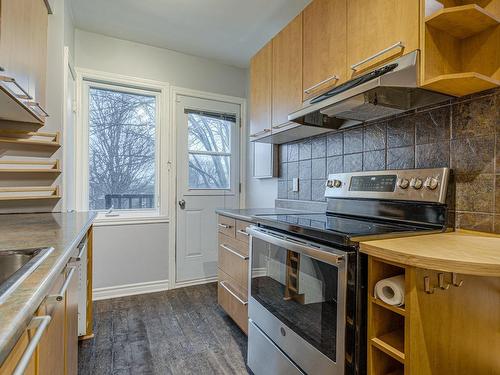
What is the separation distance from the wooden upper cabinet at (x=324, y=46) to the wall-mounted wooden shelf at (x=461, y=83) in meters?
0.47

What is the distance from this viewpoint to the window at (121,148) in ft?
8.99

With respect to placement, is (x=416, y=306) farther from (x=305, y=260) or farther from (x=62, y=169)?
(x=62, y=169)

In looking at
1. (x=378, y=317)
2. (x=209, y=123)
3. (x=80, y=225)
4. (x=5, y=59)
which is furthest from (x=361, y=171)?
(x=209, y=123)

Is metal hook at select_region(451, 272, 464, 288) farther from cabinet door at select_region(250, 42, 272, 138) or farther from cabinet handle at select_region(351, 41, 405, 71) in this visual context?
cabinet door at select_region(250, 42, 272, 138)

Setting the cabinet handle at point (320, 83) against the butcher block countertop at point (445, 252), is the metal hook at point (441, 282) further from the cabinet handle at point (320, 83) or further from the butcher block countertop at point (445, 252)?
the cabinet handle at point (320, 83)

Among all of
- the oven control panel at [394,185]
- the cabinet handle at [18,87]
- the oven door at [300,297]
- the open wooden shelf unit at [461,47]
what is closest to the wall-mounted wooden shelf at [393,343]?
the oven door at [300,297]

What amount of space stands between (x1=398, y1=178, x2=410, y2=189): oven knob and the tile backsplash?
0.40 feet

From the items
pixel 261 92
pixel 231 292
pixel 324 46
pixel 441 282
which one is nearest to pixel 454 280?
pixel 441 282

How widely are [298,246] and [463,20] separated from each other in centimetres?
116

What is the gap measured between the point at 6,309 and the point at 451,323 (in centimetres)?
124

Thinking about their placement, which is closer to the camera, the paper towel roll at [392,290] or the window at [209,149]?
the paper towel roll at [392,290]

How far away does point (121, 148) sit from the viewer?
2840mm

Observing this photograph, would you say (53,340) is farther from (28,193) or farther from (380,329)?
(28,193)

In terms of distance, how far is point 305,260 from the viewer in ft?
4.29
